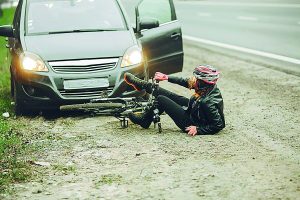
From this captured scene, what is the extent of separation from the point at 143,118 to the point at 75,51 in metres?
1.62

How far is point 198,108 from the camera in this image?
8.20m

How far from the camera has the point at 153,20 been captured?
10.5m

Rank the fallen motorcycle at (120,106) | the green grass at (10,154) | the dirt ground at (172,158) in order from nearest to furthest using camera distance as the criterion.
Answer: the dirt ground at (172,158) → the green grass at (10,154) → the fallen motorcycle at (120,106)

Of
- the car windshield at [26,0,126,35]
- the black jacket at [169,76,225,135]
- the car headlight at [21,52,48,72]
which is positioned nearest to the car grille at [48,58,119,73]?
the car headlight at [21,52,48,72]

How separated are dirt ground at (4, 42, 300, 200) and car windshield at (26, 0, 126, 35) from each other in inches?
56.9

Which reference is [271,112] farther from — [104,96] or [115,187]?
[115,187]

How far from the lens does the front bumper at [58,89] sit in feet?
30.3

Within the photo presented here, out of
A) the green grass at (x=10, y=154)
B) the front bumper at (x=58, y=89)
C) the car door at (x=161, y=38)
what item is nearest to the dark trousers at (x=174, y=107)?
the front bumper at (x=58, y=89)

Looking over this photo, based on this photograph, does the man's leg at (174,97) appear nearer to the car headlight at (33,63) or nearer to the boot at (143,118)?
the boot at (143,118)

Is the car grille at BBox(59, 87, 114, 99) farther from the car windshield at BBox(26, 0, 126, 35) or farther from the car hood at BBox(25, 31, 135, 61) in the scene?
the car windshield at BBox(26, 0, 126, 35)

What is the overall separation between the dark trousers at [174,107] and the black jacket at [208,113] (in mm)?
100

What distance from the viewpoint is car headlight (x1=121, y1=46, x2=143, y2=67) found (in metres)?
9.56

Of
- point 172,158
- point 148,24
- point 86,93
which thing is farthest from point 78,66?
point 172,158

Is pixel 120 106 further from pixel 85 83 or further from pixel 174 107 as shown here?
pixel 174 107
